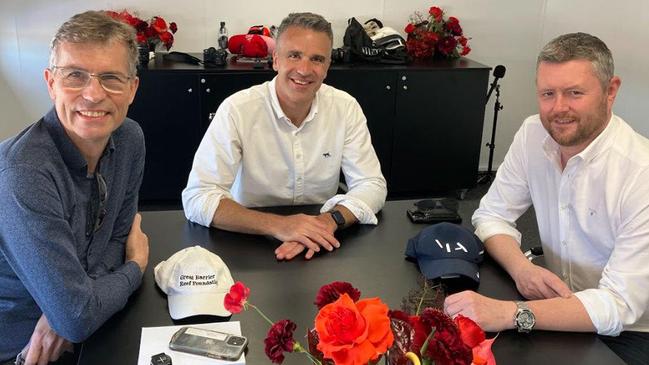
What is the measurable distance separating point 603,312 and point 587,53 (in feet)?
2.26

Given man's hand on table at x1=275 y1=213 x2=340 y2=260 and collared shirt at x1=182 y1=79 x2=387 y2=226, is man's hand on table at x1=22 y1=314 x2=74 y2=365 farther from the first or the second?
collared shirt at x1=182 y1=79 x2=387 y2=226

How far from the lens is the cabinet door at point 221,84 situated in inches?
143

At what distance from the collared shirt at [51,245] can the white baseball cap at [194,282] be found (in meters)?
0.09

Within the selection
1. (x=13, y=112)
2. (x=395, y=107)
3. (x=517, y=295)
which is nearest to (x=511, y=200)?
(x=517, y=295)

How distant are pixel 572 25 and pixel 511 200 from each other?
2988 millimetres

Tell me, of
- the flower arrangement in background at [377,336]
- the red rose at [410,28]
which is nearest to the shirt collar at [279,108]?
the flower arrangement in background at [377,336]

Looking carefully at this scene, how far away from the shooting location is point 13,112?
3979 millimetres

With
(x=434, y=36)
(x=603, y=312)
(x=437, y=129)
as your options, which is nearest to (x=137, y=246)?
(x=603, y=312)

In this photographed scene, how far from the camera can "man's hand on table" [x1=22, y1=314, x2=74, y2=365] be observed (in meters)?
1.42

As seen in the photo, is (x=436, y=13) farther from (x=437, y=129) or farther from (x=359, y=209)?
(x=359, y=209)

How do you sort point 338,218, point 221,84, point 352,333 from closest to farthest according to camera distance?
point 352,333
point 338,218
point 221,84

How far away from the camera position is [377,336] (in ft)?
2.46

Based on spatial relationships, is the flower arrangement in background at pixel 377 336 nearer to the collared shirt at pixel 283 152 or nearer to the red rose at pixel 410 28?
the collared shirt at pixel 283 152

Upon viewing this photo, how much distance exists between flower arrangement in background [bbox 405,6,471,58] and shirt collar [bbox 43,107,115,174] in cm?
302
